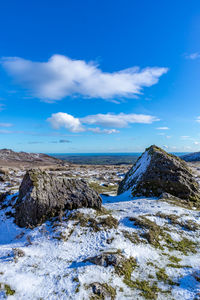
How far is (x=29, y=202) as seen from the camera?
39.0ft

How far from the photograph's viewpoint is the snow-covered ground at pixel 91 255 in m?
6.80

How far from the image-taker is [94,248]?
940cm

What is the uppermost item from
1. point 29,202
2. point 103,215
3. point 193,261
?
point 29,202

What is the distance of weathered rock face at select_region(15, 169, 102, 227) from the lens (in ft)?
38.6

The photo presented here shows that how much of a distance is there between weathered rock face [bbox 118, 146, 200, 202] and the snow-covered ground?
446cm

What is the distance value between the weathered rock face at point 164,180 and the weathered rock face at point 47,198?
7080 mm

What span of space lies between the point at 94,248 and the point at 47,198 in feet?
16.4

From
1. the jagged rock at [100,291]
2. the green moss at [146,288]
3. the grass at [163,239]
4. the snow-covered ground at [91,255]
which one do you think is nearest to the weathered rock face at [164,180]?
the snow-covered ground at [91,255]

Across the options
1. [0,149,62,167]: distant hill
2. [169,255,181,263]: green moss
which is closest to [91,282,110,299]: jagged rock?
[169,255,181,263]: green moss

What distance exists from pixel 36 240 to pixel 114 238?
14.9ft

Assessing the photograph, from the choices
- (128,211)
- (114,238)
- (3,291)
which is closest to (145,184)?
(128,211)

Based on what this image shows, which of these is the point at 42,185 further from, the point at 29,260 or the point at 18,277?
the point at 18,277

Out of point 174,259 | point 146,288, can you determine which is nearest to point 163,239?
point 174,259

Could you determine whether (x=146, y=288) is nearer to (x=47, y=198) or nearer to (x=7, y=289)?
(x=7, y=289)
